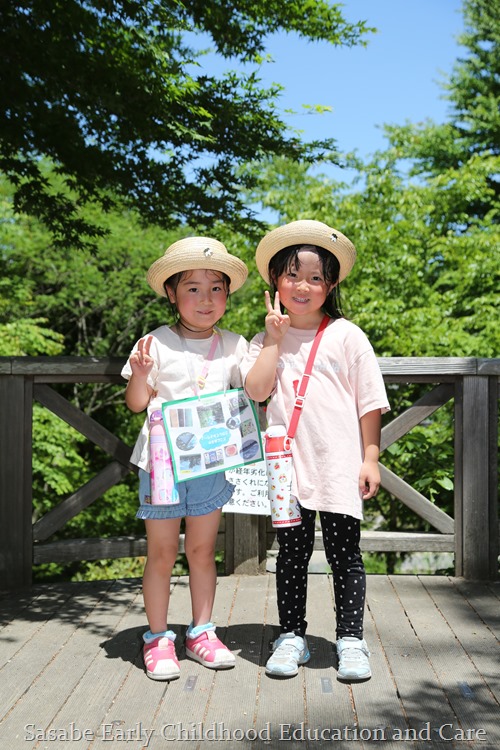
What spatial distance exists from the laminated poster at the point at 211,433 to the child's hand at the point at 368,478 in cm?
37

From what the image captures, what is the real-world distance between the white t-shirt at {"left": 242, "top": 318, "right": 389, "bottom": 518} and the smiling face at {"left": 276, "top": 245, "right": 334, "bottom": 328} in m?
0.14

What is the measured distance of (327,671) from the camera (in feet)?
9.42

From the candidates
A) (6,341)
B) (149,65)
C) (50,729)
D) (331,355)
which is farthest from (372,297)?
(50,729)

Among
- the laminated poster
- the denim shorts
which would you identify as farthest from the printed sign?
the laminated poster

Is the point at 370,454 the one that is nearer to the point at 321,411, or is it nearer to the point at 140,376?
the point at 321,411

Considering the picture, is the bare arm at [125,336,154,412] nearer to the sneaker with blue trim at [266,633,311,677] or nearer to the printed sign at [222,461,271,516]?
the sneaker with blue trim at [266,633,311,677]

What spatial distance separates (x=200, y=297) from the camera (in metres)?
2.88

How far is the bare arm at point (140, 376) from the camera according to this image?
2.78 metres

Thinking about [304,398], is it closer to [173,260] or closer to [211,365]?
[211,365]

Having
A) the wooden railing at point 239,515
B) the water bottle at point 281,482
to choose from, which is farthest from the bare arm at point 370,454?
the wooden railing at point 239,515

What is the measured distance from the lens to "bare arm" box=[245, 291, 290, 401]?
274 cm

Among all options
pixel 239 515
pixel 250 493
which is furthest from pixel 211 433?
pixel 239 515

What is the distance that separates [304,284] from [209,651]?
1.39 meters

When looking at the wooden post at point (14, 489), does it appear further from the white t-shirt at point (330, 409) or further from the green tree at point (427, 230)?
the green tree at point (427, 230)
